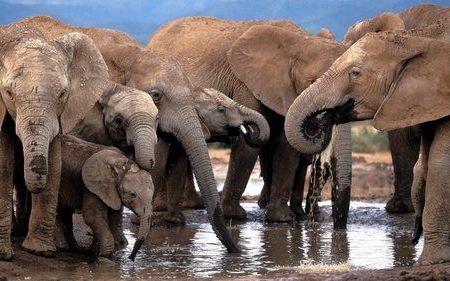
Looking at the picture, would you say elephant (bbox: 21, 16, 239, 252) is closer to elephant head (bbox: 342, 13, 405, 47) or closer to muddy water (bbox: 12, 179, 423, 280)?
muddy water (bbox: 12, 179, 423, 280)

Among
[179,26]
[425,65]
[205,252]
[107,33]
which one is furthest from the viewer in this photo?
[179,26]

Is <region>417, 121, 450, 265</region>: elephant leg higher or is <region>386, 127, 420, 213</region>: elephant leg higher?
<region>386, 127, 420, 213</region>: elephant leg

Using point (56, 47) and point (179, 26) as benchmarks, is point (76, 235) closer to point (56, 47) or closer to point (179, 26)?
point (56, 47)

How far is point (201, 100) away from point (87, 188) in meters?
3.13

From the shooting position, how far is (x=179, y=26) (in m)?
16.4

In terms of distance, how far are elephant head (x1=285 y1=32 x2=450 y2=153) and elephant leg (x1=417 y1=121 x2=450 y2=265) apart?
0.21 meters

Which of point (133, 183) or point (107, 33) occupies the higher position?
point (107, 33)

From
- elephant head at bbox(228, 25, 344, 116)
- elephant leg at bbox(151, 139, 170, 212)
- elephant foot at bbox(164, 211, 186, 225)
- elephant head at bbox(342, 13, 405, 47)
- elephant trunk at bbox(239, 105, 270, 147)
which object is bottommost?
elephant foot at bbox(164, 211, 186, 225)

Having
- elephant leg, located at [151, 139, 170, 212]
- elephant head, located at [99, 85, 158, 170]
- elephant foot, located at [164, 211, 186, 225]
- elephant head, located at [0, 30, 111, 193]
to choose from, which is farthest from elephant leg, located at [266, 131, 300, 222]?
elephant head, located at [0, 30, 111, 193]

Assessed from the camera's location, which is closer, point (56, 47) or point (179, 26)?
point (56, 47)

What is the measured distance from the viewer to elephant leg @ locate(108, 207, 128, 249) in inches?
403

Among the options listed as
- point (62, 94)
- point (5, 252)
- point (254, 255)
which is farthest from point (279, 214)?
point (62, 94)

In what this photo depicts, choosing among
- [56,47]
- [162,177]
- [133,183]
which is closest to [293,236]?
[162,177]

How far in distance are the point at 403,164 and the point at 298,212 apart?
4.85 ft
